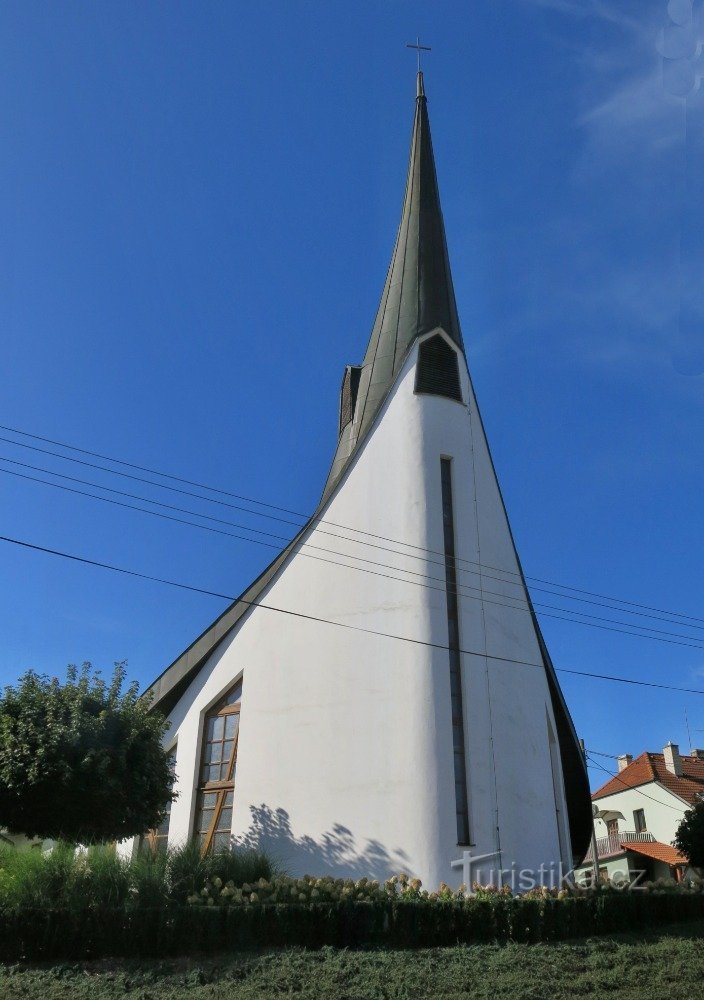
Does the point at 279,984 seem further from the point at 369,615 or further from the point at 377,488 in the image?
the point at 377,488

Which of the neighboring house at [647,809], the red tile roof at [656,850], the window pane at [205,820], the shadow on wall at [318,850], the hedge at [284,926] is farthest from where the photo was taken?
the neighboring house at [647,809]

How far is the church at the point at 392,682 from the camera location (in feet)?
49.6

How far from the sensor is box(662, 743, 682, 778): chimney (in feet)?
119

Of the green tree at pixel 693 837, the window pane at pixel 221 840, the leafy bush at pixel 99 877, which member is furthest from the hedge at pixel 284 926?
the green tree at pixel 693 837

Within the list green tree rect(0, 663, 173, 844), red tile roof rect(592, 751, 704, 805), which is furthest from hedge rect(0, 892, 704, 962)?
red tile roof rect(592, 751, 704, 805)

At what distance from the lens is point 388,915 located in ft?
34.2

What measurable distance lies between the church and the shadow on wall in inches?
1.3

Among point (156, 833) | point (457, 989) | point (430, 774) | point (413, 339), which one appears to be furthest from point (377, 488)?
point (457, 989)

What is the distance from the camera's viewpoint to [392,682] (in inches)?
632

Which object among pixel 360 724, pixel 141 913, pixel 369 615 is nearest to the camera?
pixel 141 913

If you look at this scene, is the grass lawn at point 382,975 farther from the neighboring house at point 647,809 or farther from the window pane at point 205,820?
the neighboring house at point 647,809

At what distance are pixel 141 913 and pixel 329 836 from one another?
5850mm

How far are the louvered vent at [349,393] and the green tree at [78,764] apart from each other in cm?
1044

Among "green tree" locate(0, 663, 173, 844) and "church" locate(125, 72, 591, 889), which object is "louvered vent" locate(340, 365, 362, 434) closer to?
"church" locate(125, 72, 591, 889)
